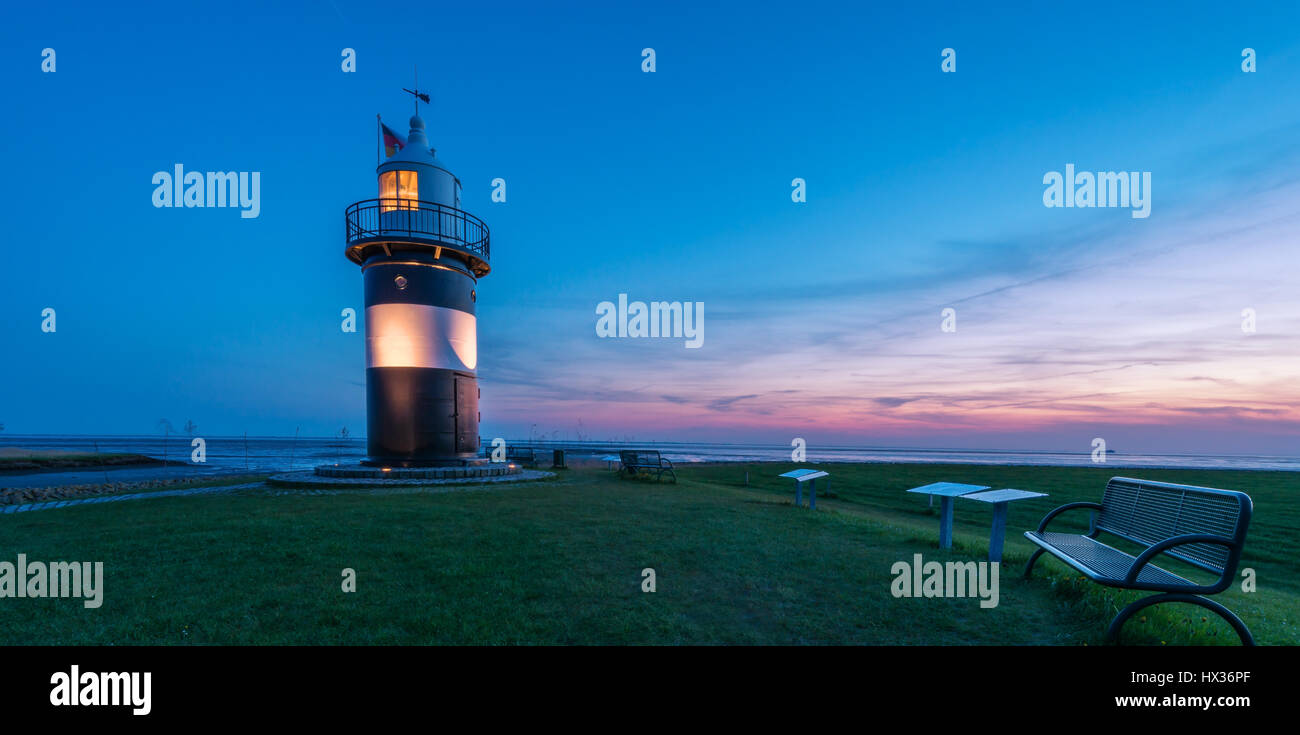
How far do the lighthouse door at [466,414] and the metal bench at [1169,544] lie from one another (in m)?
16.6

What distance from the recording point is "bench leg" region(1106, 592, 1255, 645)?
3.46 meters

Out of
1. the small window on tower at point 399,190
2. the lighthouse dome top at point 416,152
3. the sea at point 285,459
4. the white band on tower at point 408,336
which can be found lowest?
the sea at point 285,459

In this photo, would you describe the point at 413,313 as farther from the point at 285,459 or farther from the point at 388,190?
the point at 285,459

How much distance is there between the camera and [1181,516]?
14.4 ft

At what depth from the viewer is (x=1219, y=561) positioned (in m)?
3.86

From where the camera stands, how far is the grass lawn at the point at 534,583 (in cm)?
402

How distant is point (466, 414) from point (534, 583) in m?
13.9

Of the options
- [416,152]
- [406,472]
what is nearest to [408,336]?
[406,472]

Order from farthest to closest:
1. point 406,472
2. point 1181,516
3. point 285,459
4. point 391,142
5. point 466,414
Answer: point 285,459
point 391,142
point 466,414
point 406,472
point 1181,516

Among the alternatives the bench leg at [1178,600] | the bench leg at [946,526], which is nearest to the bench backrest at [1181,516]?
the bench leg at [1178,600]

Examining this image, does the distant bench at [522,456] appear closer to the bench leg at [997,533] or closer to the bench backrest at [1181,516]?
the bench leg at [997,533]

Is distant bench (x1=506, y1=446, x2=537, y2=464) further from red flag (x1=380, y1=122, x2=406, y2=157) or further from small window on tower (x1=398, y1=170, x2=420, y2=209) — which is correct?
red flag (x1=380, y1=122, x2=406, y2=157)
